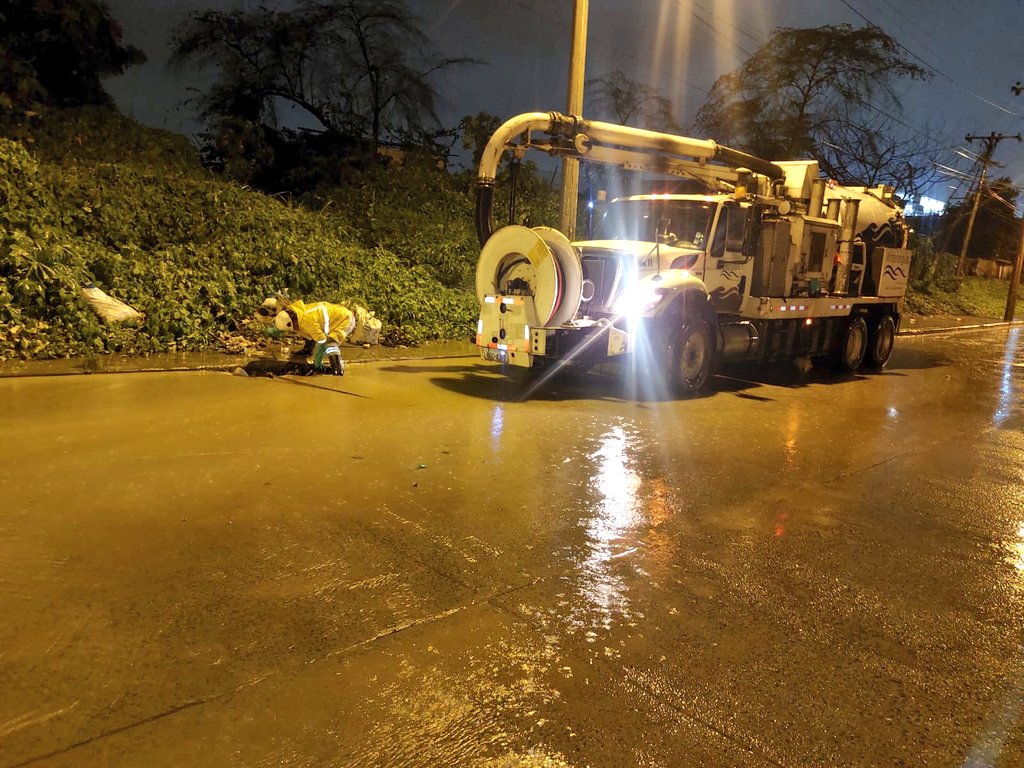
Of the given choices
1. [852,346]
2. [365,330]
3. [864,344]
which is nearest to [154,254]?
[365,330]

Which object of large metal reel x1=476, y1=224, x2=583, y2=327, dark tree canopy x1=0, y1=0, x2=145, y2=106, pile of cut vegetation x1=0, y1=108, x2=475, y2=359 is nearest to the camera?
large metal reel x1=476, y1=224, x2=583, y2=327

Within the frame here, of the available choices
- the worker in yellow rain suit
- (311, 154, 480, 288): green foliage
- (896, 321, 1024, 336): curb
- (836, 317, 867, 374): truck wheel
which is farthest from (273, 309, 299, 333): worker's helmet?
(896, 321, 1024, 336): curb

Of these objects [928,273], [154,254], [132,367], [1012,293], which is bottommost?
[132,367]

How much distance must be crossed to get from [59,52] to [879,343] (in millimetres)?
19812

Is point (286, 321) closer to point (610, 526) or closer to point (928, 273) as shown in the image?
point (610, 526)

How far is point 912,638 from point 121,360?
1036 cm

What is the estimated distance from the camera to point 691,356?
10.9 metres

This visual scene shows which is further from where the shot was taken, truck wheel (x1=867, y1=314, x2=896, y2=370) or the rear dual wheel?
truck wheel (x1=867, y1=314, x2=896, y2=370)

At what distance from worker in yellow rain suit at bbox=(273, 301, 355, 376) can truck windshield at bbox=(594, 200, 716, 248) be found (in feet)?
14.2

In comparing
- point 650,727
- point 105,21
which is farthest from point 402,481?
point 105,21

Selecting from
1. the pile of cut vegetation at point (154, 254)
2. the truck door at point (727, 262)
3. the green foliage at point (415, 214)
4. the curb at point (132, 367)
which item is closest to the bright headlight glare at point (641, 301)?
the truck door at point (727, 262)

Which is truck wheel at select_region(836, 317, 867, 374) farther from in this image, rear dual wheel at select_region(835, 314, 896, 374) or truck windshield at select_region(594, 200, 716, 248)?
truck windshield at select_region(594, 200, 716, 248)

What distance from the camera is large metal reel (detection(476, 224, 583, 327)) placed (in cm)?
939

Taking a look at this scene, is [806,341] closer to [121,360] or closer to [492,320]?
[492,320]
